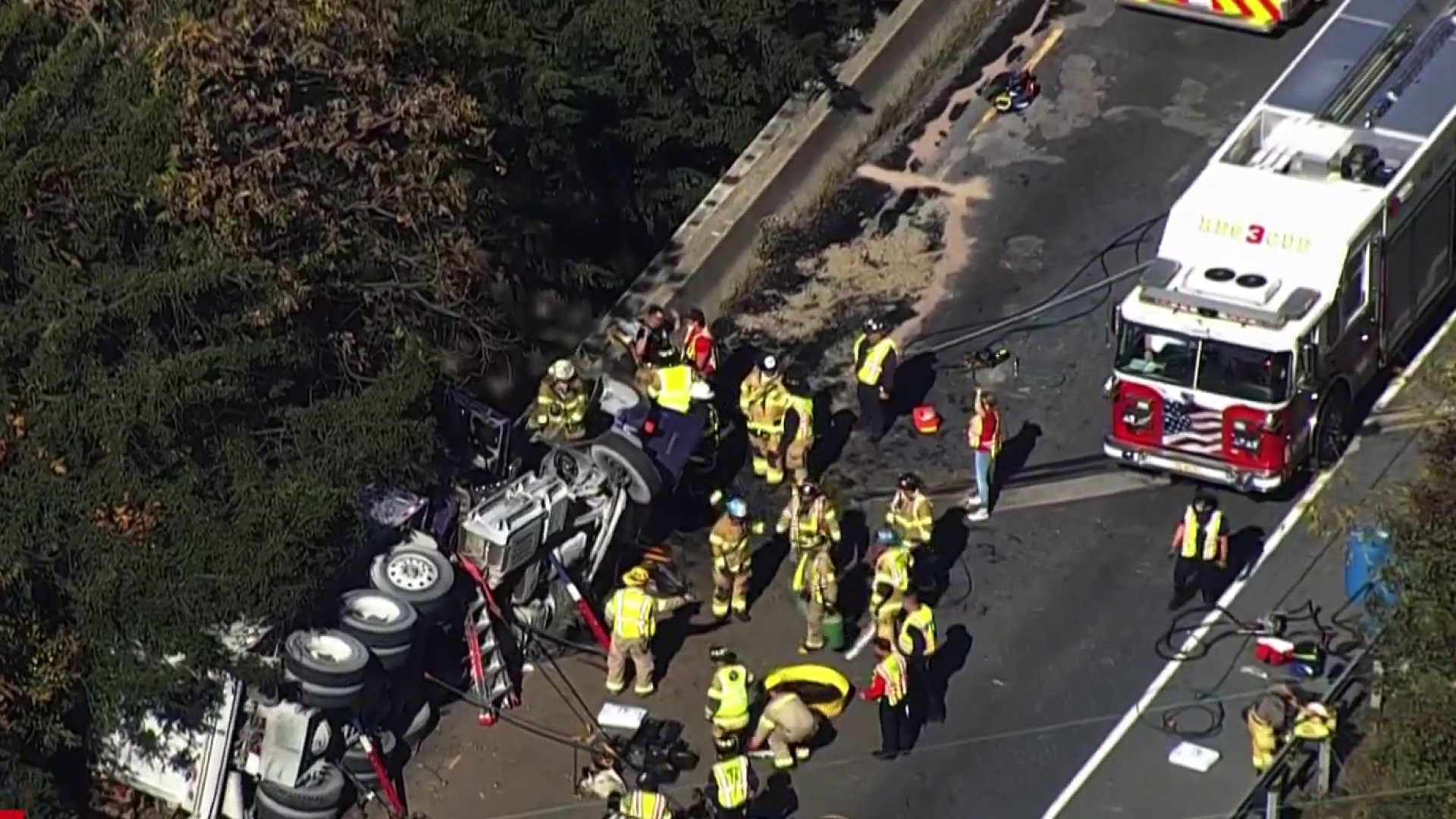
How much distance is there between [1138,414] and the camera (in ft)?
96.6

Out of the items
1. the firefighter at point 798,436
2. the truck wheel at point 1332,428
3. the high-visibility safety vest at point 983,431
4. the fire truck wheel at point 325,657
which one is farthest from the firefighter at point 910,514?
the fire truck wheel at point 325,657

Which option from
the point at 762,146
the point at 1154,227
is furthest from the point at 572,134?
the point at 1154,227

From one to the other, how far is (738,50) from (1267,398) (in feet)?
30.0

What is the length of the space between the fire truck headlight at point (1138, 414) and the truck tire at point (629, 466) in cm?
439

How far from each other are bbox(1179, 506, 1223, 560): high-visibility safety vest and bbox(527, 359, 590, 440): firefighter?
5694 mm

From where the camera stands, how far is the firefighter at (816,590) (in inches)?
1113

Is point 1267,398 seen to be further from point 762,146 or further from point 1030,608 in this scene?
point 762,146

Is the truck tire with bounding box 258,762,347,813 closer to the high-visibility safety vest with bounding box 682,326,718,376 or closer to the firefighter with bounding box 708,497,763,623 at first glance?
the firefighter with bounding box 708,497,763,623

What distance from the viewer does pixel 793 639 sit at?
29.2 m

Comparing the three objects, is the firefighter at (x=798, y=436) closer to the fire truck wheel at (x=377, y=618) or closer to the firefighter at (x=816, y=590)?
the firefighter at (x=816, y=590)

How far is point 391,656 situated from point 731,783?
345 cm

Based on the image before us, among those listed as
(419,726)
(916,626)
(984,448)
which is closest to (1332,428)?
(984,448)

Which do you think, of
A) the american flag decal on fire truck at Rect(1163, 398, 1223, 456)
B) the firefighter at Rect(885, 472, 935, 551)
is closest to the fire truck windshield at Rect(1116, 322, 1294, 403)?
the american flag decal on fire truck at Rect(1163, 398, 1223, 456)

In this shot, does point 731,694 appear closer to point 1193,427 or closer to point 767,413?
point 767,413
